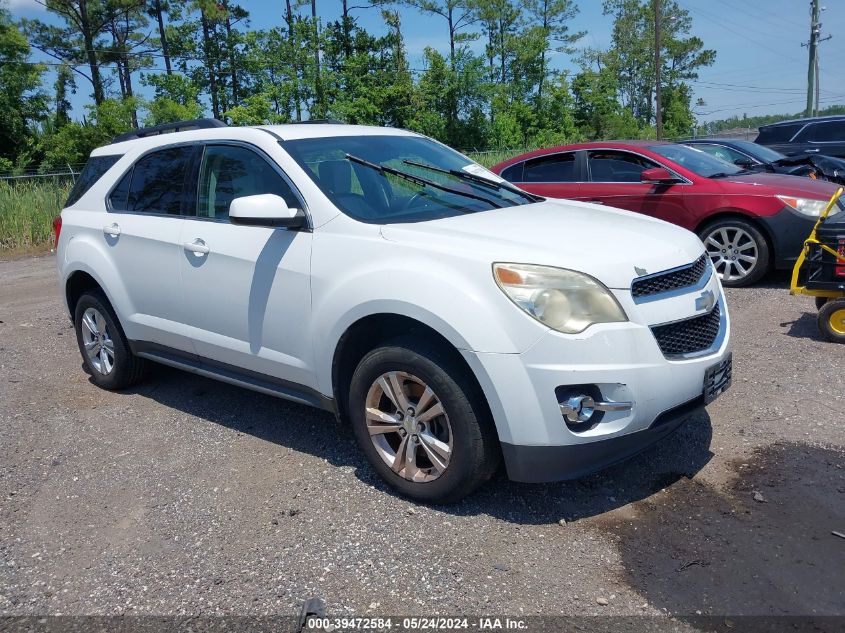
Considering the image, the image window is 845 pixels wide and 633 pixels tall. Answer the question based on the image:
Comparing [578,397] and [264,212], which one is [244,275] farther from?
[578,397]

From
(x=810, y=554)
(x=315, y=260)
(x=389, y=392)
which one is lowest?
(x=810, y=554)

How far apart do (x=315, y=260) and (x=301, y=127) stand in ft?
4.07

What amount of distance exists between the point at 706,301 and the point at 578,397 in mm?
951

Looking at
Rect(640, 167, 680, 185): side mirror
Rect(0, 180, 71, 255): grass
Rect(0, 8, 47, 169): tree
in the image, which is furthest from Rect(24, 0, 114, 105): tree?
Rect(640, 167, 680, 185): side mirror

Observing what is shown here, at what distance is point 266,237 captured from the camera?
402 cm

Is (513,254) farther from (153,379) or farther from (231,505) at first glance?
(153,379)

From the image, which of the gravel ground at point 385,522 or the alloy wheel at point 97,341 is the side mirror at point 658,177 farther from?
the alloy wheel at point 97,341

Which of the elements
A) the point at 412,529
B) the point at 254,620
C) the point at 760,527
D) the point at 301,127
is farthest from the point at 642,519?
the point at 301,127

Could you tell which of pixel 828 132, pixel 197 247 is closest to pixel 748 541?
pixel 197 247

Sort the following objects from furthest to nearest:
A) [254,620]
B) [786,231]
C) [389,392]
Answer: [786,231]
[389,392]
[254,620]

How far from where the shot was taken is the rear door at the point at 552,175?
29.3 feet

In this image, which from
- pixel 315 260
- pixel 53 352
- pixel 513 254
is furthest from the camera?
pixel 53 352

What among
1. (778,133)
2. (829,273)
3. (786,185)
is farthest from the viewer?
(778,133)

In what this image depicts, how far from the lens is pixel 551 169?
9148mm
